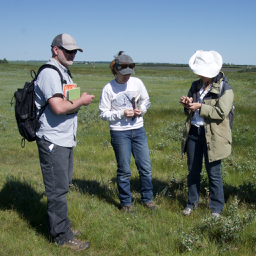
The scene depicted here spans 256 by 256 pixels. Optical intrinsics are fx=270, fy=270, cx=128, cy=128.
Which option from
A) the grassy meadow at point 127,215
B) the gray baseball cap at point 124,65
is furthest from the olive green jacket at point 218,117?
the gray baseball cap at point 124,65

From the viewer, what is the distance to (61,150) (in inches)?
123

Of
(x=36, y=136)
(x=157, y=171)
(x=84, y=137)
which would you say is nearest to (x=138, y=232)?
(x=36, y=136)

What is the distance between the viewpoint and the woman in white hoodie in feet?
12.7

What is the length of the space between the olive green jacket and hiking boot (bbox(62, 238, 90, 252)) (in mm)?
1881

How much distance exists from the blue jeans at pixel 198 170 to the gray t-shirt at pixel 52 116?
5.59 ft

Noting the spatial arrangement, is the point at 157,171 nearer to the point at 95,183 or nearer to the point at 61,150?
the point at 95,183

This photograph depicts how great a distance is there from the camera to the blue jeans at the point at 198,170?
3672mm

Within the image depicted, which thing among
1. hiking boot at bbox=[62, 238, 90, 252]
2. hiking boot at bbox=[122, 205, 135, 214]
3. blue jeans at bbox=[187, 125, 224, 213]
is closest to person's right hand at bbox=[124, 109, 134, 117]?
blue jeans at bbox=[187, 125, 224, 213]

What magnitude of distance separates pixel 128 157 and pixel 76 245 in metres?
1.40

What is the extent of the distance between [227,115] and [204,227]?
1.46 metres

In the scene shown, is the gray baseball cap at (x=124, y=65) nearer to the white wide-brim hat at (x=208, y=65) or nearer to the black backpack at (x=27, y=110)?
the white wide-brim hat at (x=208, y=65)

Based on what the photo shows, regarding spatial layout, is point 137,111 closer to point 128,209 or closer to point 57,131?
point 57,131

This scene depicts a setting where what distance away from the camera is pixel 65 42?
2.99m

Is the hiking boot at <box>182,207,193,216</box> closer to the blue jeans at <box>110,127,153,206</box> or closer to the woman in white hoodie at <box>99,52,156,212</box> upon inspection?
the woman in white hoodie at <box>99,52,156,212</box>
